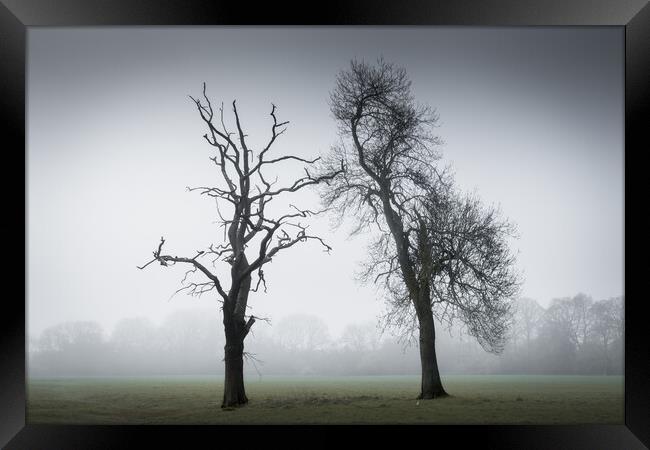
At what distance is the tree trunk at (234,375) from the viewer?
469 inches

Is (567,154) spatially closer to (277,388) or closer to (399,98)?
(399,98)

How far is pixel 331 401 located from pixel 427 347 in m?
1.91

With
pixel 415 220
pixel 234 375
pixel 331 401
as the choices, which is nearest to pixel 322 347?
pixel 331 401

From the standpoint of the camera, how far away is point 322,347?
1338 cm

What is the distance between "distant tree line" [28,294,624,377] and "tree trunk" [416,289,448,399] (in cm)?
53

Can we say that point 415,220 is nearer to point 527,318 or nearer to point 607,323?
point 527,318

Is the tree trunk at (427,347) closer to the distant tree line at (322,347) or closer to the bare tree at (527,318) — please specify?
the distant tree line at (322,347)

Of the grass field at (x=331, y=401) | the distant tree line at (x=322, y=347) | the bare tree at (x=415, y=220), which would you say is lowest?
the grass field at (x=331, y=401)

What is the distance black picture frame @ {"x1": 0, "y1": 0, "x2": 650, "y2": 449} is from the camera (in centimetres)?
1025

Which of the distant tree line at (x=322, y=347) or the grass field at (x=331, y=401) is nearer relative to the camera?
the grass field at (x=331, y=401)

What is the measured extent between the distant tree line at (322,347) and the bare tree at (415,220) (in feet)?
2.36

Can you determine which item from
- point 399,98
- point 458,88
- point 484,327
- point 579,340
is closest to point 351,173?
point 399,98

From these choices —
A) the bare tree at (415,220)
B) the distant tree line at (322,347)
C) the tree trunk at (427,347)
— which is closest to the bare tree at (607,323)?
the distant tree line at (322,347)

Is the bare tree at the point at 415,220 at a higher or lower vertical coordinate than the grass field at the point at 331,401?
higher
